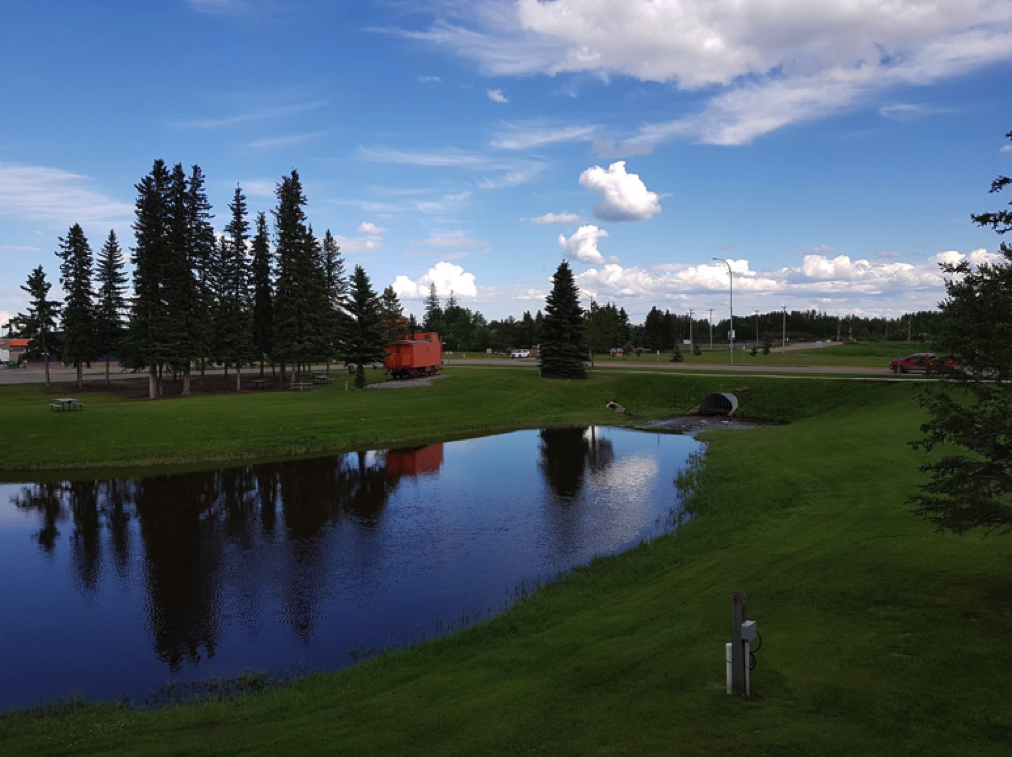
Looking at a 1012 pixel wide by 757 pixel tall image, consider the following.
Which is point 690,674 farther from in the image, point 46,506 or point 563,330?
point 563,330

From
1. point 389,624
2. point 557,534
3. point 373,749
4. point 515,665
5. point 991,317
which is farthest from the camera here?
point 557,534

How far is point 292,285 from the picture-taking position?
55.7m

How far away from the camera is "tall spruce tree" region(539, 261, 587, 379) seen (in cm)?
5878

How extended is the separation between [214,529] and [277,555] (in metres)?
4.48

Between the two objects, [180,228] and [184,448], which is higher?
[180,228]

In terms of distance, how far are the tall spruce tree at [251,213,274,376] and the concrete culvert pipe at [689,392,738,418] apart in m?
40.7

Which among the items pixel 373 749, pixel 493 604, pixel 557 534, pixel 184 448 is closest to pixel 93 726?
pixel 373 749

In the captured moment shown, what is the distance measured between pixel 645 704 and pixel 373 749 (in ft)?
11.2

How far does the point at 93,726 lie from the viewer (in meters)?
9.39

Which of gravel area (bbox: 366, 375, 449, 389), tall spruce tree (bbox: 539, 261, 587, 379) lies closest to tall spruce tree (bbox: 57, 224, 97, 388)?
gravel area (bbox: 366, 375, 449, 389)

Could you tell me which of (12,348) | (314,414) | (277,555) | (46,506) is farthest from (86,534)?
(12,348)

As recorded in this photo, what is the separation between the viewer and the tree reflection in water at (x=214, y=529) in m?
15.2

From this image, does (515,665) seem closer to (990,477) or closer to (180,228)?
(990,477)

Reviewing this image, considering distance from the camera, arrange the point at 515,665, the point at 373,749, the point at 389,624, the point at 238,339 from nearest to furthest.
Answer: the point at 373,749
the point at 515,665
the point at 389,624
the point at 238,339
